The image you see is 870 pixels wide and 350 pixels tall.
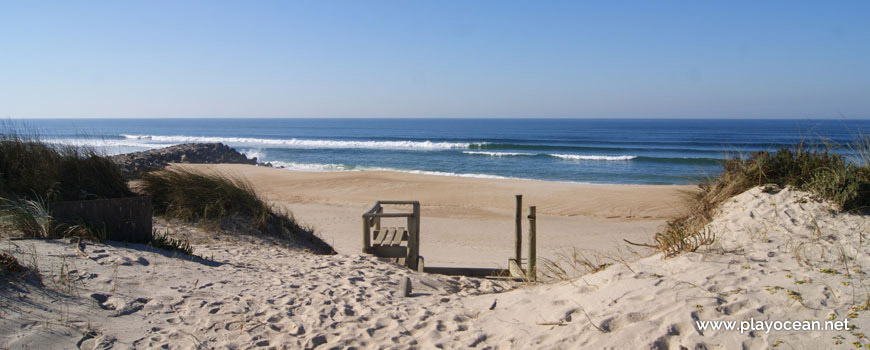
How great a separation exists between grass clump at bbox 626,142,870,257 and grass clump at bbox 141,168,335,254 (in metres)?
5.94

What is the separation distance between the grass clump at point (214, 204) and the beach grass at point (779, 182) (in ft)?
19.4

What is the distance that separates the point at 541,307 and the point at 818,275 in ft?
6.98

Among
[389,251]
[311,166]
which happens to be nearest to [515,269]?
[389,251]

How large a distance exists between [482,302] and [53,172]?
19.9 feet

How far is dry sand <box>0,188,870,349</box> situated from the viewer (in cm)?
329

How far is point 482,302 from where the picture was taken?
186 inches

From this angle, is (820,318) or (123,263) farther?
(123,263)

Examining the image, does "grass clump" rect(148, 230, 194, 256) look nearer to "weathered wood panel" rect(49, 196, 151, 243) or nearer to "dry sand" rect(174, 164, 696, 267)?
"weathered wood panel" rect(49, 196, 151, 243)

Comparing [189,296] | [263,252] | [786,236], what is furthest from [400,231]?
[786,236]

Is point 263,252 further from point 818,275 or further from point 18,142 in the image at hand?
point 818,275

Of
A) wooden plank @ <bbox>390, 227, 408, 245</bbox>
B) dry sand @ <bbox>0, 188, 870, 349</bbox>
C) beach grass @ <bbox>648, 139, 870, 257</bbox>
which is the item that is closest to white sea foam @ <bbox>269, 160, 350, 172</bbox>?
wooden plank @ <bbox>390, 227, 408, 245</bbox>

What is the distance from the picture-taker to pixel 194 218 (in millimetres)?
8047

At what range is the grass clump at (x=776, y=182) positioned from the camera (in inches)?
191

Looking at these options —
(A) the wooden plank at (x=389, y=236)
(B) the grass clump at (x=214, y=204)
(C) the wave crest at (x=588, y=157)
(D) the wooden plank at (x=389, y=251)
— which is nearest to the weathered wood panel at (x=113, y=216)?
(B) the grass clump at (x=214, y=204)
